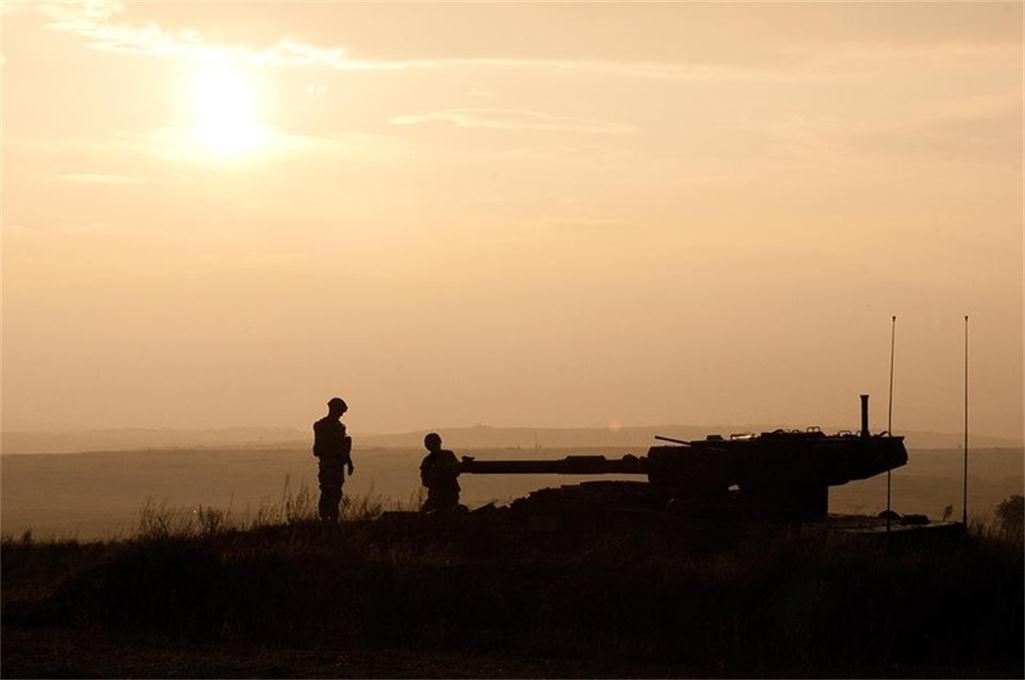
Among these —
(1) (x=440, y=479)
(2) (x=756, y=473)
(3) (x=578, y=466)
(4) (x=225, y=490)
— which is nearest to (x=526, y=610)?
(2) (x=756, y=473)

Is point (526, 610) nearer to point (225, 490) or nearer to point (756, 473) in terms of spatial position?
point (756, 473)

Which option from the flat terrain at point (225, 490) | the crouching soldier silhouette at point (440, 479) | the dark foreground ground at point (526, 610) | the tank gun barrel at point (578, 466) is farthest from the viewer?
the flat terrain at point (225, 490)

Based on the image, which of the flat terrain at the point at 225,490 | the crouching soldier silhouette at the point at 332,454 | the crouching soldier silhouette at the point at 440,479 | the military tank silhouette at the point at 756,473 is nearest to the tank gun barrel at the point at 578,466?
the crouching soldier silhouette at the point at 440,479

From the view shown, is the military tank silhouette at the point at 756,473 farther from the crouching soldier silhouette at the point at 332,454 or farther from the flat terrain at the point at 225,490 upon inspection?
the flat terrain at the point at 225,490

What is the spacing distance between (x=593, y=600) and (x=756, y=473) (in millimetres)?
4353

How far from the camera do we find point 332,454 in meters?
24.0

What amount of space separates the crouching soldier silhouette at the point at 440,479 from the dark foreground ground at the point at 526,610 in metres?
3.02

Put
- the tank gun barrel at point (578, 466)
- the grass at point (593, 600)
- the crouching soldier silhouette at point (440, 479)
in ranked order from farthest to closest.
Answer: the crouching soldier silhouette at point (440, 479) < the tank gun barrel at point (578, 466) < the grass at point (593, 600)

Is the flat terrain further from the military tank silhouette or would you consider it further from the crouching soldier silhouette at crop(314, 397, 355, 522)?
the military tank silhouette

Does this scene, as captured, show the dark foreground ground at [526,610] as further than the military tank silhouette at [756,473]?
No

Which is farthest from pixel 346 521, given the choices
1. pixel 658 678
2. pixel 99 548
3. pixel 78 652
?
pixel 658 678

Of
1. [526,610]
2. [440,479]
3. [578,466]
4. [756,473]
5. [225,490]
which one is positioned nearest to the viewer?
[526,610]

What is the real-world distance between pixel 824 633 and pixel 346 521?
7.75 metres

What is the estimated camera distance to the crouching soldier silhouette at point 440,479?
23.4m
